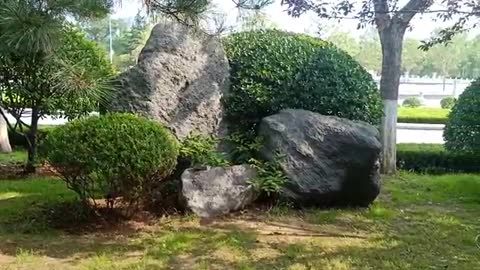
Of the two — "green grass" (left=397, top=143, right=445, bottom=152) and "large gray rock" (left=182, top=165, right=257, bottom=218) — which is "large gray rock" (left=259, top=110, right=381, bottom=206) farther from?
"green grass" (left=397, top=143, right=445, bottom=152)

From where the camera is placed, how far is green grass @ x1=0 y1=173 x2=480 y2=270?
3348 millimetres

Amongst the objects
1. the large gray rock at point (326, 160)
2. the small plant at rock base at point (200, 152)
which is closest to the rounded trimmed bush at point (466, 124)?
the large gray rock at point (326, 160)

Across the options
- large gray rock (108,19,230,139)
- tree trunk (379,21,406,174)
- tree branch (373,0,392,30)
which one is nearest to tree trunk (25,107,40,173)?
large gray rock (108,19,230,139)

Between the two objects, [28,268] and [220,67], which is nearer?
[28,268]

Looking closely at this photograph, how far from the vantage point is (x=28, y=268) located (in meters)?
3.19

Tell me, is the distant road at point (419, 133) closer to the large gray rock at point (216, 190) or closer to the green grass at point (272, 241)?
the green grass at point (272, 241)

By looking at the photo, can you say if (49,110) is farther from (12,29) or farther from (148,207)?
(12,29)

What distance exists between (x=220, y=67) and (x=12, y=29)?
206 centimetres

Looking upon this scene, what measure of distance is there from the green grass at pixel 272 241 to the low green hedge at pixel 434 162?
6.82ft

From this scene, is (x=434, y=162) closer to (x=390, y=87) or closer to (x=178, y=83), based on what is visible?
(x=390, y=87)

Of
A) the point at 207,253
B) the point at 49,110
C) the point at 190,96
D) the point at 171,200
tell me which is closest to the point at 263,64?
the point at 190,96

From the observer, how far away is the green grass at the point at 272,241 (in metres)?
3.35

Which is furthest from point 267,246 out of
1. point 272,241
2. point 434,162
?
point 434,162

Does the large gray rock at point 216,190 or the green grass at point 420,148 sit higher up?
the green grass at point 420,148
